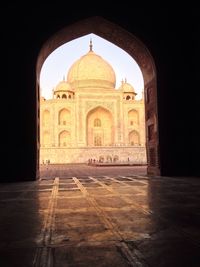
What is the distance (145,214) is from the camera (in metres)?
2.93

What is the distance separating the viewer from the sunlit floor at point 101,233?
5.46 feet

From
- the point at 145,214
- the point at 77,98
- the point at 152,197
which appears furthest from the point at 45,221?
the point at 77,98

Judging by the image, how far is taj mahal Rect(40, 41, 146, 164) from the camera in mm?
32969

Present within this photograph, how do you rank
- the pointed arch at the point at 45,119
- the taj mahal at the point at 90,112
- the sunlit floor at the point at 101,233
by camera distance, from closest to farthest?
the sunlit floor at the point at 101,233 → the taj mahal at the point at 90,112 → the pointed arch at the point at 45,119

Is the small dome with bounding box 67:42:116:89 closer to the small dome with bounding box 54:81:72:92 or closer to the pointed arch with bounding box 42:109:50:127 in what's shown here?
the small dome with bounding box 54:81:72:92

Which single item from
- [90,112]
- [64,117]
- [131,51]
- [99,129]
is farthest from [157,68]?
[99,129]

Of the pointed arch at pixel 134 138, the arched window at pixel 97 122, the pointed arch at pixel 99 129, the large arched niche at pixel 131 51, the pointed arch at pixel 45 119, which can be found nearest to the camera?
the large arched niche at pixel 131 51

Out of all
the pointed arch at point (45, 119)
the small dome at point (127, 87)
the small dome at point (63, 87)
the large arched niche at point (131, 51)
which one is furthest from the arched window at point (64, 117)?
the large arched niche at point (131, 51)

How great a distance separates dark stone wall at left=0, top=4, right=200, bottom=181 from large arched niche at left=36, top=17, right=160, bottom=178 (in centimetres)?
19

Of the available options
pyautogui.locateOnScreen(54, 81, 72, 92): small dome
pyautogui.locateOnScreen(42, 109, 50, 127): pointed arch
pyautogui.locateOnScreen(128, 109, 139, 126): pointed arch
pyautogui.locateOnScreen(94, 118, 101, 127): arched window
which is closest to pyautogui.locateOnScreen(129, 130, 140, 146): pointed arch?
pyautogui.locateOnScreen(128, 109, 139, 126): pointed arch

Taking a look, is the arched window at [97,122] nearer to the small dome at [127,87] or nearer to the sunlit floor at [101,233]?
the small dome at [127,87]

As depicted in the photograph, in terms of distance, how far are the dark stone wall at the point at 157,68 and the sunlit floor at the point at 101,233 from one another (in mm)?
3748

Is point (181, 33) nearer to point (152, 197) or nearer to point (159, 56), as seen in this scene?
point (159, 56)

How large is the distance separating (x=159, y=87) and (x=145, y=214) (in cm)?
552
